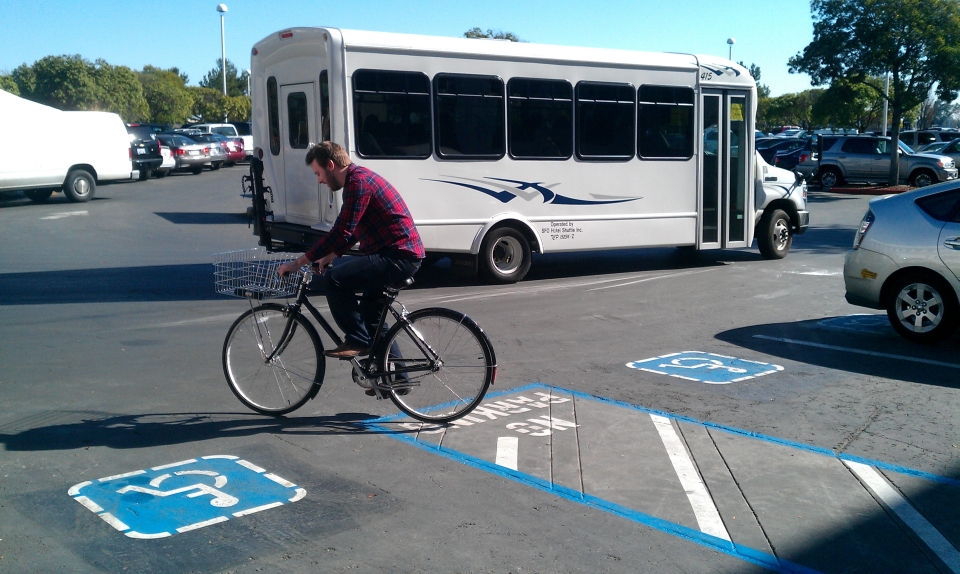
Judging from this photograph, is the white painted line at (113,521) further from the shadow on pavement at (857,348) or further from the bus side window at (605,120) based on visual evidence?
the bus side window at (605,120)

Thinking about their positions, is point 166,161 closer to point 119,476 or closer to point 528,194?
point 528,194

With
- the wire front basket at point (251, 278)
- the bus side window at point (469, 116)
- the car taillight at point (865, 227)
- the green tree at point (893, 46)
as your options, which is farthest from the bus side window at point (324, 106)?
the green tree at point (893, 46)

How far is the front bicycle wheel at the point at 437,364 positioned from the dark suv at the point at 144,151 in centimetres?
2709

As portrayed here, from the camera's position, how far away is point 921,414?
6469 millimetres

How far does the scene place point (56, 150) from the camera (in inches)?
929

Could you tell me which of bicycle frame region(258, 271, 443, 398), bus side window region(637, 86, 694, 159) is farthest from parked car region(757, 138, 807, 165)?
bicycle frame region(258, 271, 443, 398)

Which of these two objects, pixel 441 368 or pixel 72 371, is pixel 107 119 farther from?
pixel 441 368

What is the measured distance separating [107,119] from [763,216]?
60.3ft

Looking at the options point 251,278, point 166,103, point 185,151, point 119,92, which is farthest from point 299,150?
point 166,103

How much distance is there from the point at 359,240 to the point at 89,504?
7.42ft

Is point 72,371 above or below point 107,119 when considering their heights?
below

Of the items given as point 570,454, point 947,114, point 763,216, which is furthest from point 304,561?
point 947,114

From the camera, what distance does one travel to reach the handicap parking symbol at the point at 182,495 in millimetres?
4516

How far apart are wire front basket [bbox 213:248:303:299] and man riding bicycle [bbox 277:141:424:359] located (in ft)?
0.83
